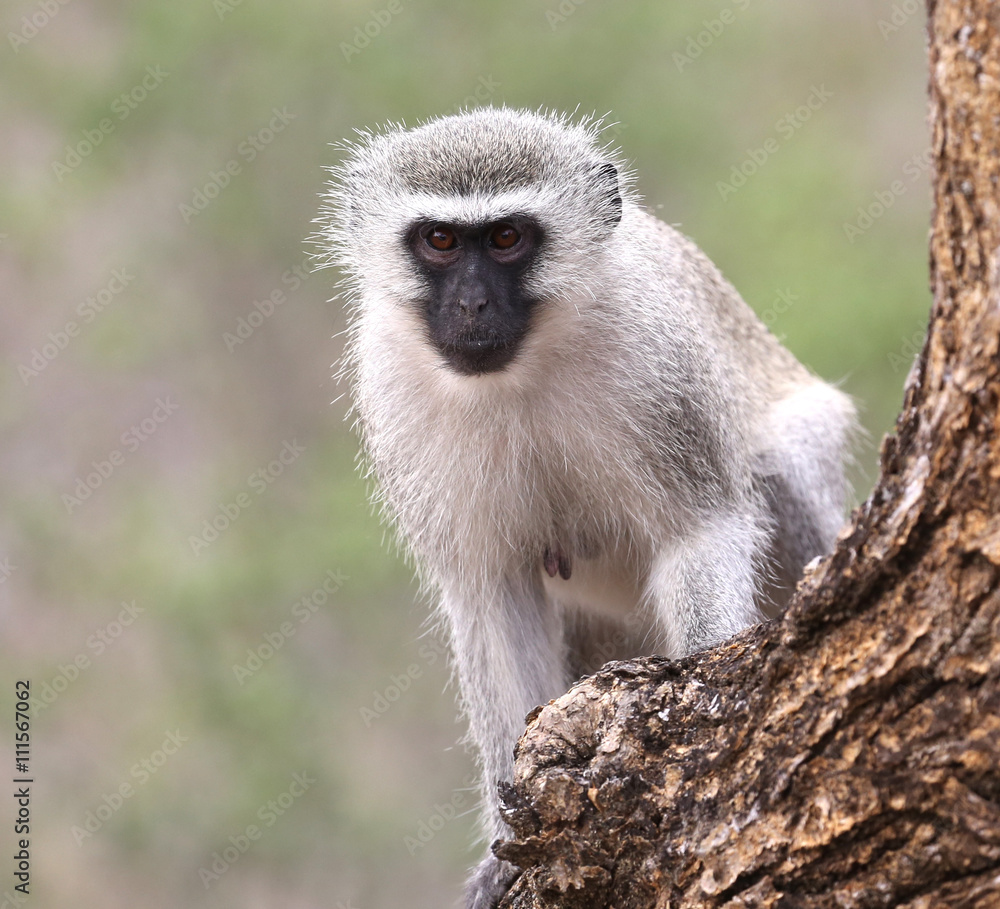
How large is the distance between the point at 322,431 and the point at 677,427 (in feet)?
20.7

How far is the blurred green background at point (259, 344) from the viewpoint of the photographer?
8703 millimetres

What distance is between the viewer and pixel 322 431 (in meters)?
10.0

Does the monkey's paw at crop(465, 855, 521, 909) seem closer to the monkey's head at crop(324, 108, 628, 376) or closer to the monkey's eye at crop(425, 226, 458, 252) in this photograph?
the monkey's head at crop(324, 108, 628, 376)

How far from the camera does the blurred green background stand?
8703 millimetres

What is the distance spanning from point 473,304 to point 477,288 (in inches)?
2.7

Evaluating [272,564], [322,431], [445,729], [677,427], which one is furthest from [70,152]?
[677,427]

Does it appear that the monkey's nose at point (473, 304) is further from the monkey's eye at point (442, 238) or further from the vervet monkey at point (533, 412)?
the monkey's eye at point (442, 238)

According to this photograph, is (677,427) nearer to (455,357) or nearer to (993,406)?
(455,357)

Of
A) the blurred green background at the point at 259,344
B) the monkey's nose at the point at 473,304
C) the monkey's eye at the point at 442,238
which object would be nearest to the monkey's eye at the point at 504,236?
the monkey's eye at the point at 442,238

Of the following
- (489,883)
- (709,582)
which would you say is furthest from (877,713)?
(489,883)

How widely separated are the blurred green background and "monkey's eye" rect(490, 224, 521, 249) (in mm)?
4792

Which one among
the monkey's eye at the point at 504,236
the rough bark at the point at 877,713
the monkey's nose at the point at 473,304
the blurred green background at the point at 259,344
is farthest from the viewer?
the blurred green background at the point at 259,344

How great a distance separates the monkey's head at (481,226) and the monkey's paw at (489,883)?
1611 millimetres

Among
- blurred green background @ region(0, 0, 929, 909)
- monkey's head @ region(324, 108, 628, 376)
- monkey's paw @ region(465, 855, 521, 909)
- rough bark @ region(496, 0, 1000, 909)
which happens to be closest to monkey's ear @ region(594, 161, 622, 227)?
monkey's head @ region(324, 108, 628, 376)
